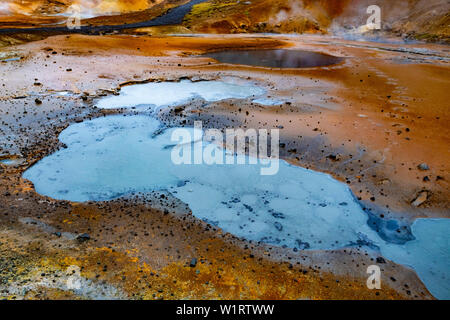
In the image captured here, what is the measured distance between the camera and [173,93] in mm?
13375

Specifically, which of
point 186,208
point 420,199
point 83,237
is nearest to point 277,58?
point 420,199

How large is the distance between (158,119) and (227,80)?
599 cm

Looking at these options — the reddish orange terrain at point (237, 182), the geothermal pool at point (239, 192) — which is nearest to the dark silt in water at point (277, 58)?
the reddish orange terrain at point (237, 182)

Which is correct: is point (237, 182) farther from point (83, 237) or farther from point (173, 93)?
point (173, 93)

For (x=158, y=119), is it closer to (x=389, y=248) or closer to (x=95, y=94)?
(x=95, y=94)

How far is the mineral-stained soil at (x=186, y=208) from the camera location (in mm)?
4703

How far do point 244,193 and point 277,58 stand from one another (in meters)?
16.3

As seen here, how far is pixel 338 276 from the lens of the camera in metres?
5.00

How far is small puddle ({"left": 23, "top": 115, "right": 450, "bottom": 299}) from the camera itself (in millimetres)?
5715

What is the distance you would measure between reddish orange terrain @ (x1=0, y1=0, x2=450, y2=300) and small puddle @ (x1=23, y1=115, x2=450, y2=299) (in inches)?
6.1

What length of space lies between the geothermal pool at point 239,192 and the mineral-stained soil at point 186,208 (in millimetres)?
300

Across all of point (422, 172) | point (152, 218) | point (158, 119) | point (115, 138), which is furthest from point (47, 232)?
point (422, 172)

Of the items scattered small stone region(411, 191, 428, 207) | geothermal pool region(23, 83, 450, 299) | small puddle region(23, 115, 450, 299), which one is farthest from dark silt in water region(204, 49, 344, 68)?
scattered small stone region(411, 191, 428, 207)

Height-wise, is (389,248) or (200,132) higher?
(200,132)
